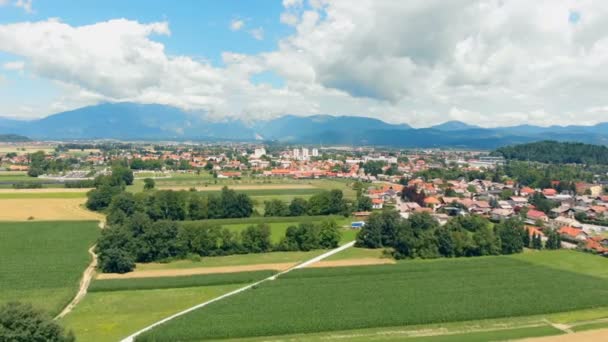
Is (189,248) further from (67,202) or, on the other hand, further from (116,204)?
(67,202)

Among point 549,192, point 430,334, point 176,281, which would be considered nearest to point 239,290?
point 176,281

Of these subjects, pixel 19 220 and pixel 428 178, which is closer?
pixel 19 220

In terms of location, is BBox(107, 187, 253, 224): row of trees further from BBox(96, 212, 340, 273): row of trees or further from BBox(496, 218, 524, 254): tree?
BBox(496, 218, 524, 254): tree

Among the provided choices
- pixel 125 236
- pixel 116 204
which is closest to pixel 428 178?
pixel 116 204

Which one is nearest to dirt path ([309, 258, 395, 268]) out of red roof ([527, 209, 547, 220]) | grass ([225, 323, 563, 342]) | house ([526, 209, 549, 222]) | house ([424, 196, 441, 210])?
grass ([225, 323, 563, 342])

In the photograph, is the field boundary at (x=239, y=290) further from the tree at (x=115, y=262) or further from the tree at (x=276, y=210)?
the tree at (x=276, y=210)

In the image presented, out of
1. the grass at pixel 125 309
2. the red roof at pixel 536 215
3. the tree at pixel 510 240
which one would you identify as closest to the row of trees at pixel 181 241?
the grass at pixel 125 309
